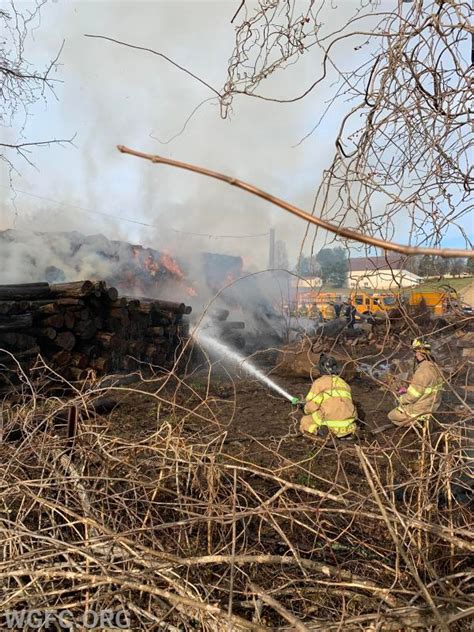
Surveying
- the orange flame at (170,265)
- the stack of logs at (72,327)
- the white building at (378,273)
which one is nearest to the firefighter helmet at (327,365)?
the stack of logs at (72,327)

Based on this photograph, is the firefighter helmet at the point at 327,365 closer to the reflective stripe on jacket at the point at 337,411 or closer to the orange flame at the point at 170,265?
the reflective stripe on jacket at the point at 337,411

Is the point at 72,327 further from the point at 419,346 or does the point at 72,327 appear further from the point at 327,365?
the point at 419,346

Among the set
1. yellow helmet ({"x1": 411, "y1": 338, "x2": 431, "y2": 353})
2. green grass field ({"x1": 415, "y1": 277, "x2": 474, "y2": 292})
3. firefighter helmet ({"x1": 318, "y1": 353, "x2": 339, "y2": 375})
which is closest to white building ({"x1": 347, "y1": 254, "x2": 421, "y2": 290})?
green grass field ({"x1": 415, "y1": 277, "x2": 474, "y2": 292})

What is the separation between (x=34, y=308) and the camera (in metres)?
7.07

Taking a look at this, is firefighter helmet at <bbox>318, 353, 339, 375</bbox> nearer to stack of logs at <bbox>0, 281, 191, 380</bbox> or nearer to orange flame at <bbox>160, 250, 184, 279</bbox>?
stack of logs at <bbox>0, 281, 191, 380</bbox>

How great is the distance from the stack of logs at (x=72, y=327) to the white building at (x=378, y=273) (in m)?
4.58

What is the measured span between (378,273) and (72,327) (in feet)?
20.8

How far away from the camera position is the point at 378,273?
84.6 inches

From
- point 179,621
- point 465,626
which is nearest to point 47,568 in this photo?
point 179,621

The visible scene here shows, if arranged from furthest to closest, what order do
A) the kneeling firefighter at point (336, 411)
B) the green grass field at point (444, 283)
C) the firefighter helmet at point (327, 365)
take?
the firefighter helmet at point (327, 365) < the kneeling firefighter at point (336, 411) < the green grass field at point (444, 283)

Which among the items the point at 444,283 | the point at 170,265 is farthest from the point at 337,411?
the point at 170,265

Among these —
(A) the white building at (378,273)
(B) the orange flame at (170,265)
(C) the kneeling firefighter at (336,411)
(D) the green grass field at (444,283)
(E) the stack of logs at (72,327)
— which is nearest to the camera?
(A) the white building at (378,273)

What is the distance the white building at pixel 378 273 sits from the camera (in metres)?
2.11

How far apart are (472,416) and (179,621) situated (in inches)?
58.4
